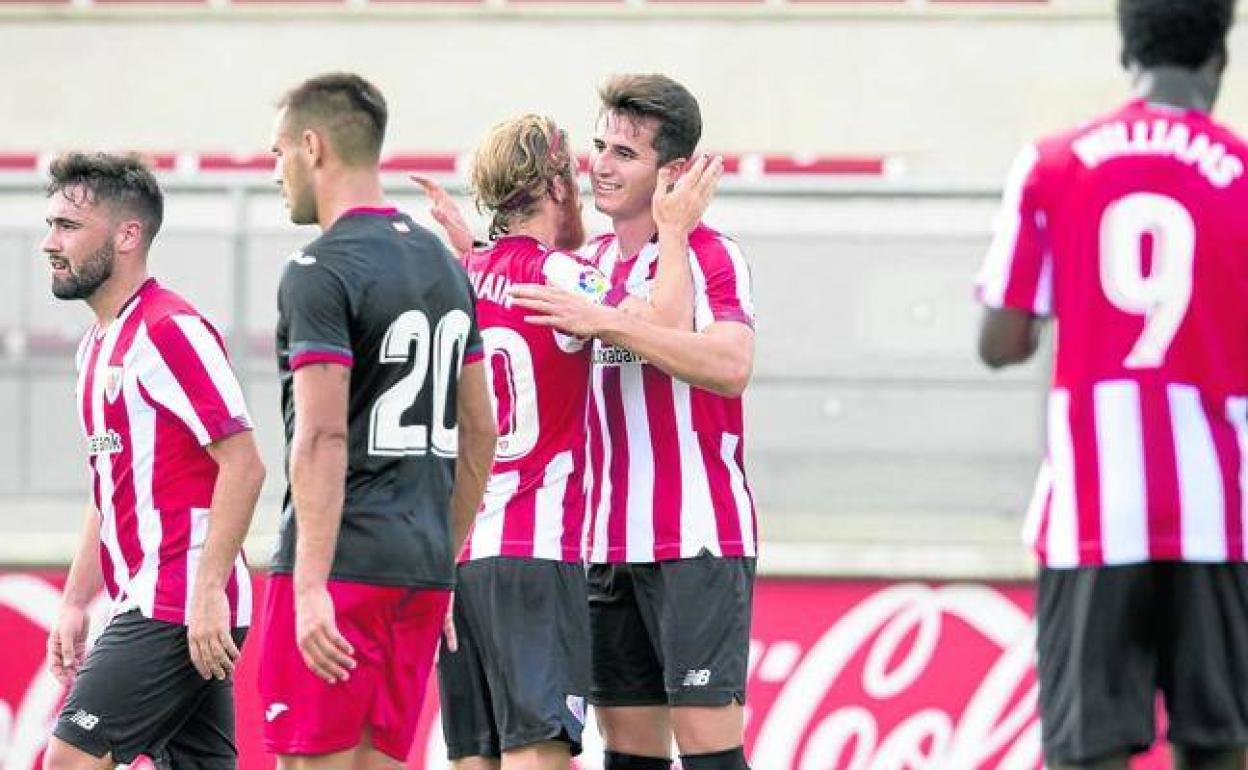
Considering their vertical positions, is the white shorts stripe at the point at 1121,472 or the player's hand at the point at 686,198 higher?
the player's hand at the point at 686,198

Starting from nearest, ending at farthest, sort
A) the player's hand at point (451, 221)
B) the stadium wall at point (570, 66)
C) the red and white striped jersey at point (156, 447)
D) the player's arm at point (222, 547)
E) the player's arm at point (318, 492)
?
1. the player's arm at point (318, 492)
2. the player's arm at point (222, 547)
3. the red and white striped jersey at point (156, 447)
4. the player's hand at point (451, 221)
5. the stadium wall at point (570, 66)

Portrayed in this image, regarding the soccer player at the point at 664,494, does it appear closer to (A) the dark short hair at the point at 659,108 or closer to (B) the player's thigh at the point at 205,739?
(A) the dark short hair at the point at 659,108

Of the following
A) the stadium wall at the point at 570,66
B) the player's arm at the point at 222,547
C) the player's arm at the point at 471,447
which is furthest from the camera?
the stadium wall at the point at 570,66

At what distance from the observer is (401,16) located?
21.6 m

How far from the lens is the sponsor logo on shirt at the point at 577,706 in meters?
6.34

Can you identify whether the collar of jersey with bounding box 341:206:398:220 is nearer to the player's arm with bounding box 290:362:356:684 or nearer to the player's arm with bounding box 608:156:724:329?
the player's arm with bounding box 290:362:356:684

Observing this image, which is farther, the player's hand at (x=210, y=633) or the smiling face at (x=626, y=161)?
the smiling face at (x=626, y=161)

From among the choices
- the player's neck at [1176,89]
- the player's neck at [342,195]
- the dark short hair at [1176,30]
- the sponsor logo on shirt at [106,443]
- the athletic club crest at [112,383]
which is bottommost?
the sponsor logo on shirt at [106,443]

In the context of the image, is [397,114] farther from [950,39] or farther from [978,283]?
[978,283]

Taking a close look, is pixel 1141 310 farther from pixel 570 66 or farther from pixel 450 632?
pixel 570 66

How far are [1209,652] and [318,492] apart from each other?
183cm

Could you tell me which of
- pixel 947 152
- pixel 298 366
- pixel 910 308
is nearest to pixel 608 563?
pixel 298 366

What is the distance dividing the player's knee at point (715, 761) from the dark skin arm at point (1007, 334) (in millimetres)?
1950

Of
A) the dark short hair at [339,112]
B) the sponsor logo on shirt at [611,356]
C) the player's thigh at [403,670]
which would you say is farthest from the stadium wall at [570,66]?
the player's thigh at [403,670]
